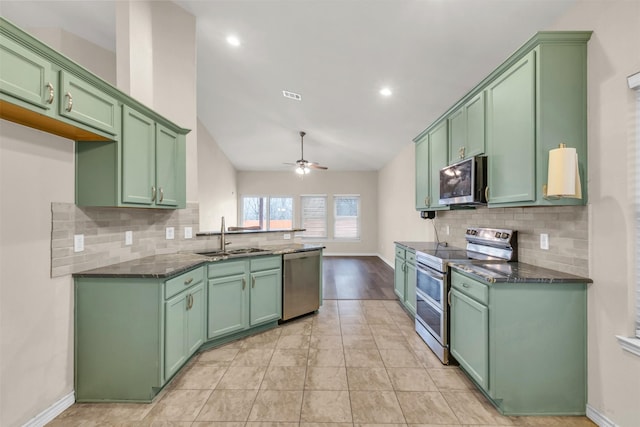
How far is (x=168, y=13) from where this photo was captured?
115 inches

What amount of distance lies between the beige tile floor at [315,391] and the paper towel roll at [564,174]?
1.52m

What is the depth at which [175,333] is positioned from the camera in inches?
82.1

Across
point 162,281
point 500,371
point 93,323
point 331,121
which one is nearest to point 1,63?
point 162,281

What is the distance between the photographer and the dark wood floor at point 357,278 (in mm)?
4441

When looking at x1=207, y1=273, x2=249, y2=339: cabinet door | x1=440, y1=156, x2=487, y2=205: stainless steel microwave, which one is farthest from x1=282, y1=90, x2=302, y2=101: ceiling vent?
x1=207, y1=273, x2=249, y2=339: cabinet door

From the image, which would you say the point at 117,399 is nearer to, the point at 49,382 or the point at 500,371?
the point at 49,382

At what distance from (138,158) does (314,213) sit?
256 inches

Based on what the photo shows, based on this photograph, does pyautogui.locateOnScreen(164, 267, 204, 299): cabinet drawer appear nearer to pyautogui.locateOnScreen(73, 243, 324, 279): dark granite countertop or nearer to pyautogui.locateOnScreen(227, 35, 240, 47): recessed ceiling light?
pyautogui.locateOnScreen(73, 243, 324, 279): dark granite countertop

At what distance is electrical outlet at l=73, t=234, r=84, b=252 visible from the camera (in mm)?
1872

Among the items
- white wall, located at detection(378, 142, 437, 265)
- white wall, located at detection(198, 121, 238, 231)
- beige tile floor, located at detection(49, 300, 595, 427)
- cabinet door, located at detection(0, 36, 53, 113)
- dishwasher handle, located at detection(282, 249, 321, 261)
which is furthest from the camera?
white wall, located at detection(198, 121, 238, 231)

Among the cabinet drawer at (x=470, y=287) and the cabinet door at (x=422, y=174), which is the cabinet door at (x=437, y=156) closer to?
the cabinet door at (x=422, y=174)

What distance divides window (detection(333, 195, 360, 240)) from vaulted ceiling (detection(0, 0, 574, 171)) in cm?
346

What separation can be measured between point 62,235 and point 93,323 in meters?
0.67

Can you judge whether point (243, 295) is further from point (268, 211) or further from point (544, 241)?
point (268, 211)
